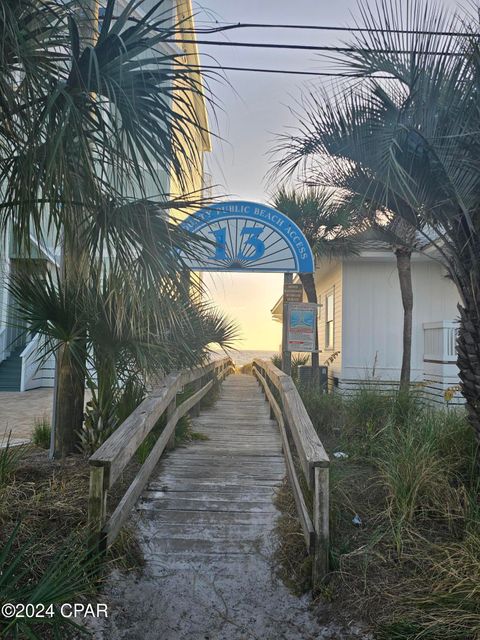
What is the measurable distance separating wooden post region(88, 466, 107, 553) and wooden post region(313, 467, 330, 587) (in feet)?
4.39

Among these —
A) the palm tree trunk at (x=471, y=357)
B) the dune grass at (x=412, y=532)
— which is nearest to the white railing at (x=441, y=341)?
the dune grass at (x=412, y=532)

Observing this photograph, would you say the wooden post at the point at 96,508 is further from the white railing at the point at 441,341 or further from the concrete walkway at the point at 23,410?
the white railing at the point at 441,341

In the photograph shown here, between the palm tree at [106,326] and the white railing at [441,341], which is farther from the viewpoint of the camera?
the white railing at [441,341]

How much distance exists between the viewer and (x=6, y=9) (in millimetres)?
2779

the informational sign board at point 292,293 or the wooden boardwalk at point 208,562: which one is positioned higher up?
the informational sign board at point 292,293

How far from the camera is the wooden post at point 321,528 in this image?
3.08 metres

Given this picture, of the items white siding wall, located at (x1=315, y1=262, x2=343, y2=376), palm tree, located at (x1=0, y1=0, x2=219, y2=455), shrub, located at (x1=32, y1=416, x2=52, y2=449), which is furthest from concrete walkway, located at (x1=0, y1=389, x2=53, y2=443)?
white siding wall, located at (x1=315, y1=262, x2=343, y2=376)

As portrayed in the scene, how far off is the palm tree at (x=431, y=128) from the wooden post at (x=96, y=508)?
2843mm

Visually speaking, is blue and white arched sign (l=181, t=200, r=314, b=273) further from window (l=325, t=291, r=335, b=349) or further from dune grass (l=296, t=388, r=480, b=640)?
window (l=325, t=291, r=335, b=349)

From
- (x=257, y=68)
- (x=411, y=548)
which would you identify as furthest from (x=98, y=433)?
(x=257, y=68)

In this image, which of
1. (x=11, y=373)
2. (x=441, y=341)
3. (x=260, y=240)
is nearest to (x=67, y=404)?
(x=260, y=240)

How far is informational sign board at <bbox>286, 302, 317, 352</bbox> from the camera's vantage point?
871cm

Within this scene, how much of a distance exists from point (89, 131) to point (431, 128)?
8.79ft

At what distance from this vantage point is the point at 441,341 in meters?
10.4
